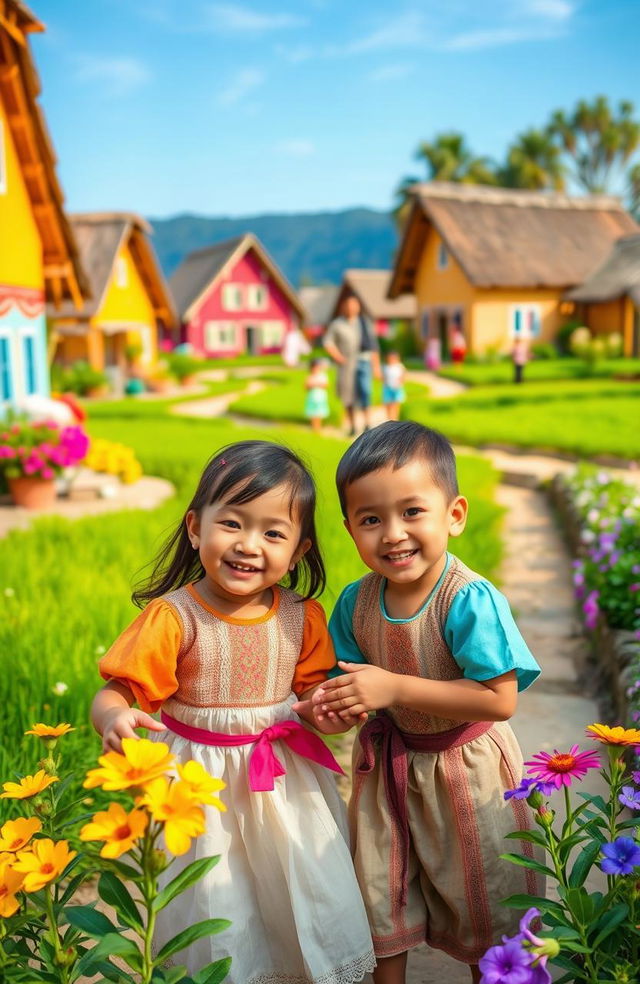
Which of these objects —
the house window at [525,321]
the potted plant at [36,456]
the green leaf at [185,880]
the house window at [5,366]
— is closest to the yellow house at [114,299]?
the house window at [525,321]

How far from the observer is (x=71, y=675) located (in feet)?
10.5

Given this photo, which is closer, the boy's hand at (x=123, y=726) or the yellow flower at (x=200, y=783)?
the yellow flower at (x=200, y=783)

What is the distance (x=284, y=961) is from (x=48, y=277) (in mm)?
9100

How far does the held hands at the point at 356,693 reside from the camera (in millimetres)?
1830

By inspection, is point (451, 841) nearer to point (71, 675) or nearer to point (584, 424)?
Answer: point (71, 675)

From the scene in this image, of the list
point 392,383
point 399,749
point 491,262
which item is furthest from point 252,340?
point 399,749

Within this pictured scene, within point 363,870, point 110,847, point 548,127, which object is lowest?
point 363,870

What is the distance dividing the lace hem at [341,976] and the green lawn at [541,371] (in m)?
19.4

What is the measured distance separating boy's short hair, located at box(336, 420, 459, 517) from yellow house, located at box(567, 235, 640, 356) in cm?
2471

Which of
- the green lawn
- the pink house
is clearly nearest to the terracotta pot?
the green lawn

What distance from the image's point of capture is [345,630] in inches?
85.0

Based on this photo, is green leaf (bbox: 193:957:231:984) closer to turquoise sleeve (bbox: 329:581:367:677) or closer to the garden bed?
turquoise sleeve (bbox: 329:581:367:677)

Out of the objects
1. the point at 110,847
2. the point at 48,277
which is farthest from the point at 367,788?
the point at 48,277

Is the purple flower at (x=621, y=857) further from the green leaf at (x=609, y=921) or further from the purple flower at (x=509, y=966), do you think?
the purple flower at (x=509, y=966)
